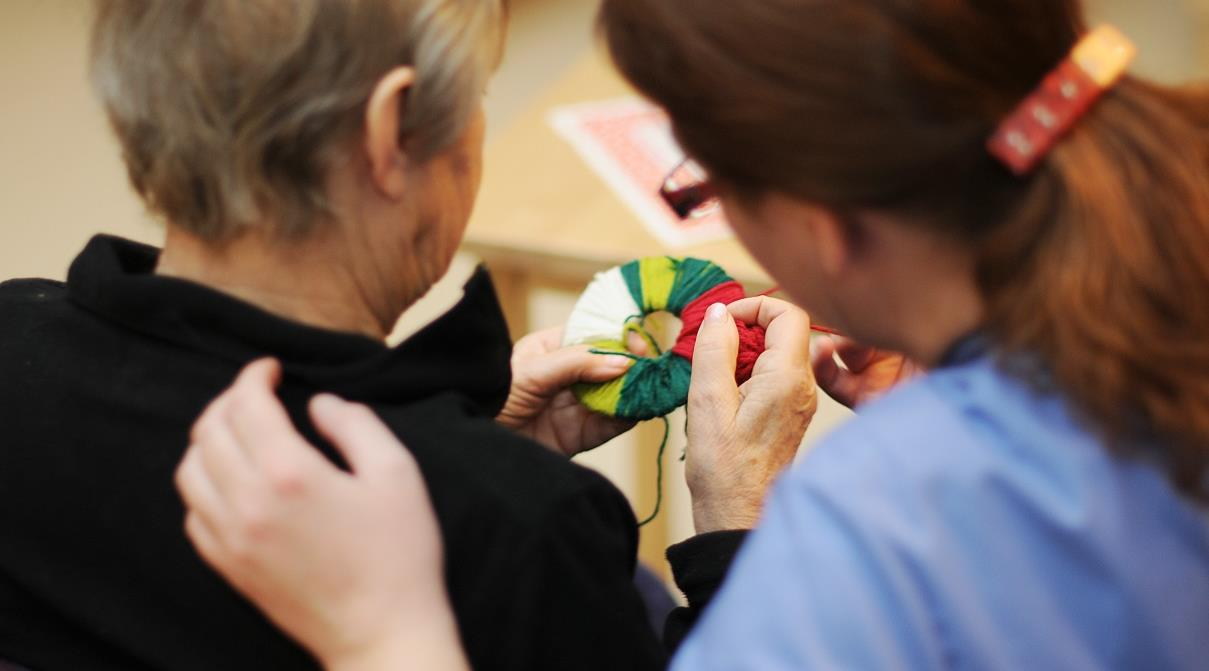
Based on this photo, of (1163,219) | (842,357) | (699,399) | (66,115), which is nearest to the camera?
→ (1163,219)

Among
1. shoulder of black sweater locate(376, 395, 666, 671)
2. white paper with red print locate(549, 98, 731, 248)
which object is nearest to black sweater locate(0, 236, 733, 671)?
shoulder of black sweater locate(376, 395, 666, 671)

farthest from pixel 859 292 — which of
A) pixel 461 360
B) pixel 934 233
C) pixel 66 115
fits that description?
pixel 66 115

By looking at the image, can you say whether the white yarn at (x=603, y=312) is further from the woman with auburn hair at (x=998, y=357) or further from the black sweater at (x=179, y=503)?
the woman with auburn hair at (x=998, y=357)

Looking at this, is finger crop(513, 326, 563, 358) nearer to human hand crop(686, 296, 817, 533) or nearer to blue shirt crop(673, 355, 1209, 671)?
human hand crop(686, 296, 817, 533)

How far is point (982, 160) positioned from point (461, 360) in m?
0.39

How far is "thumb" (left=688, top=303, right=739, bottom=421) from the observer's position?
105 cm

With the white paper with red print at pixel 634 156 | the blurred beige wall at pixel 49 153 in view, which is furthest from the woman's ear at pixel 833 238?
the blurred beige wall at pixel 49 153

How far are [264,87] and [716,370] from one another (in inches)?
18.6

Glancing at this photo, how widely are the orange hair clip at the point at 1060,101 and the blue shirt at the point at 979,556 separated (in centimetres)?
13

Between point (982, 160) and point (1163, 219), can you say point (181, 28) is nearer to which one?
point (982, 160)

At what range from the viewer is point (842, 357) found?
1.19 metres

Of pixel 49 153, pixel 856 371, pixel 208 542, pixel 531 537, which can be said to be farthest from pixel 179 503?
pixel 49 153

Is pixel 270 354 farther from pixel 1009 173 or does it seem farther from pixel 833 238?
pixel 1009 173

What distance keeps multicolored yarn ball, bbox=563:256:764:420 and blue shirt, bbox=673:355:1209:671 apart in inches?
16.8
